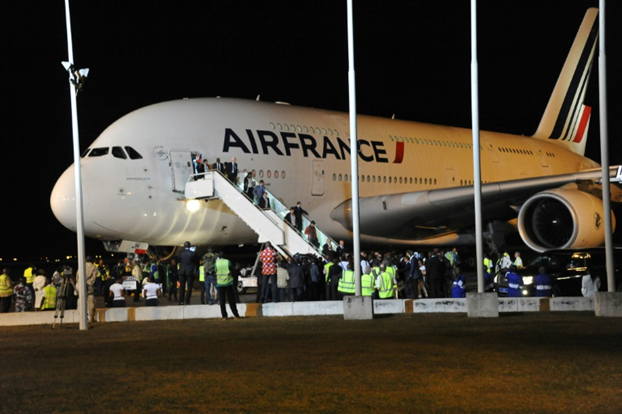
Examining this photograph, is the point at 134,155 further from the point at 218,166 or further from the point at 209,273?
the point at 209,273

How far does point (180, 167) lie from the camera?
71.4ft

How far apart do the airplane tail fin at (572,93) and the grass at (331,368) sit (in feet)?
76.6

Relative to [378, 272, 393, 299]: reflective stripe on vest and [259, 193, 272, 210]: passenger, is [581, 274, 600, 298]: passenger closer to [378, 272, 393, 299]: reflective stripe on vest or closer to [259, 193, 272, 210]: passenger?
[378, 272, 393, 299]: reflective stripe on vest

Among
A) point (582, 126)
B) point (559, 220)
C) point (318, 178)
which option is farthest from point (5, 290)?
point (582, 126)

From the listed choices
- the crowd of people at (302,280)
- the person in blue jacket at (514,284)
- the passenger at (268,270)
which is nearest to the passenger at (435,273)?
the crowd of people at (302,280)

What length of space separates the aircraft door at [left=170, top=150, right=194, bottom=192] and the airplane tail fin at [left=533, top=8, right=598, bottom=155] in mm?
18294

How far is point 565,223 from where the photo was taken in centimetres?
2373

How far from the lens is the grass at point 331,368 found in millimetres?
7281

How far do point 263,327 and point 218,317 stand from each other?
302 centimetres

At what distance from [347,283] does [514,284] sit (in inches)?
134

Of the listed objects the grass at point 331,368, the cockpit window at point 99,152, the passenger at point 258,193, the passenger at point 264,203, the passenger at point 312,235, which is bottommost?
the grass at point 331,368

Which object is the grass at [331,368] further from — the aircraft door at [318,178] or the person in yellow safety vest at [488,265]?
the aircraft door at [318,178]

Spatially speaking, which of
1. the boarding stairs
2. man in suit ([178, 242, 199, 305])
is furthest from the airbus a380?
man in suit ([178, 242, 199, 305])

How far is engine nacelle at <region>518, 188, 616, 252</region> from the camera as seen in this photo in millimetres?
23000
